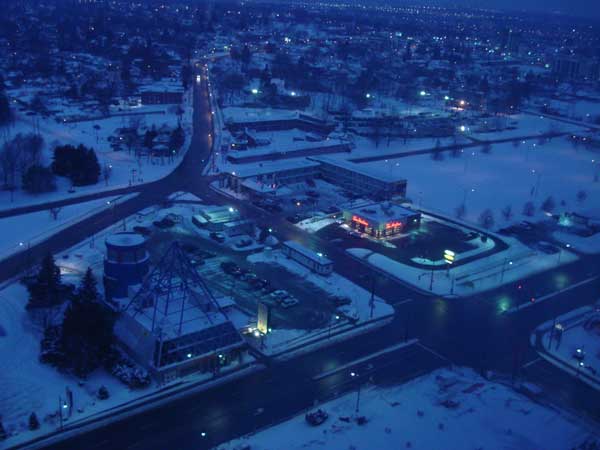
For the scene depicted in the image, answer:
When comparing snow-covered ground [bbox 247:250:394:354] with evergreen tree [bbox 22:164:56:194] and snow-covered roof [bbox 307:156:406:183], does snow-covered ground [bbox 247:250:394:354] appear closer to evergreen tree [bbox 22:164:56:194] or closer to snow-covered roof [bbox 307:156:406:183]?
snow-covered roof [bbox 307:156:406:183]

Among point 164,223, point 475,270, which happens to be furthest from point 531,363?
point 164,223

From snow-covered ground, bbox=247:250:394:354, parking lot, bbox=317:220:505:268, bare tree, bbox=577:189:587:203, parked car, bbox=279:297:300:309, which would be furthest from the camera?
bare tree, bbox=577:189:587:203

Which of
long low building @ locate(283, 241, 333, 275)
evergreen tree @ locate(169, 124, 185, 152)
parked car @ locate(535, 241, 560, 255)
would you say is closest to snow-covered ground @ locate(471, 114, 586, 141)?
parked car @ locate(535, 241, 560, 255)

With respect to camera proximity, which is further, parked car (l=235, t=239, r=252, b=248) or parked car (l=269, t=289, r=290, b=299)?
parked car (l=235, t=239, r=252, b=248)

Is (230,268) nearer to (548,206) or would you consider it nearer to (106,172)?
(106,172)

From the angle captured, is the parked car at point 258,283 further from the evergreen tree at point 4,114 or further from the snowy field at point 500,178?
the evergreen tree at point 4,114

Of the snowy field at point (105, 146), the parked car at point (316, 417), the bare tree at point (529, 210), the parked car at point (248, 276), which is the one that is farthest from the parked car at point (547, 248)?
the snowy field at point (105, 146)
